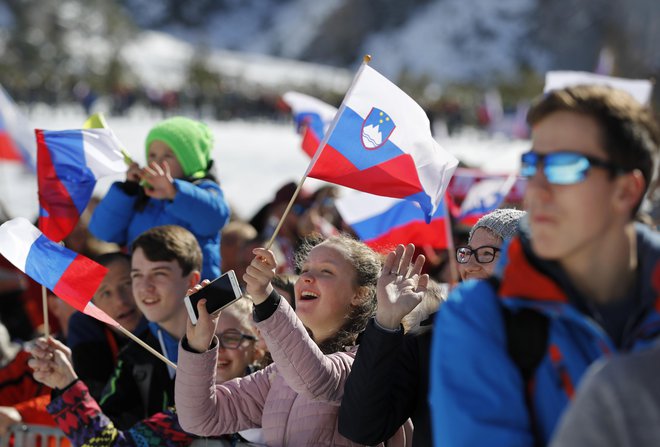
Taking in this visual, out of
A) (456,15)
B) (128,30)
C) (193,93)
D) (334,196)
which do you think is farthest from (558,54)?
(334,196)

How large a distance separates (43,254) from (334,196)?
4.65 m

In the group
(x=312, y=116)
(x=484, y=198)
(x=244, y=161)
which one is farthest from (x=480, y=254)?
(x=244, y=161)

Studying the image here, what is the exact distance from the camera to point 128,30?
2741 inches

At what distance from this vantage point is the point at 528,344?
6.31ft

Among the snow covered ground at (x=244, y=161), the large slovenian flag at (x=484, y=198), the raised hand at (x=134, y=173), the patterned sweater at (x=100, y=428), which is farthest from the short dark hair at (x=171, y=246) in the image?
the snow covered ground at (x=244, y=161)

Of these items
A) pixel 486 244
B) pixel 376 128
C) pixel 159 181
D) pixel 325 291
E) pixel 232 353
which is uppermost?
pixel 376 128

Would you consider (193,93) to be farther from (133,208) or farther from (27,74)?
(133,208)

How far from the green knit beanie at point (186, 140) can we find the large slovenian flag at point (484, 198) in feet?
6.41

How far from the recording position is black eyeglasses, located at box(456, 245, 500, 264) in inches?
132

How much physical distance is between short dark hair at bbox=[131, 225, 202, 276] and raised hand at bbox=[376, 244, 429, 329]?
151 cm

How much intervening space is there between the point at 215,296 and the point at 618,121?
1387mm

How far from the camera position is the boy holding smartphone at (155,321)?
381cm

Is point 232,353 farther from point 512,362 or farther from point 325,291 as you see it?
point 512,362

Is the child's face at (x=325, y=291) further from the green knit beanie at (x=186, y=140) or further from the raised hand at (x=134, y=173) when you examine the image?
the green knit beanie at (x=186, y=140)
